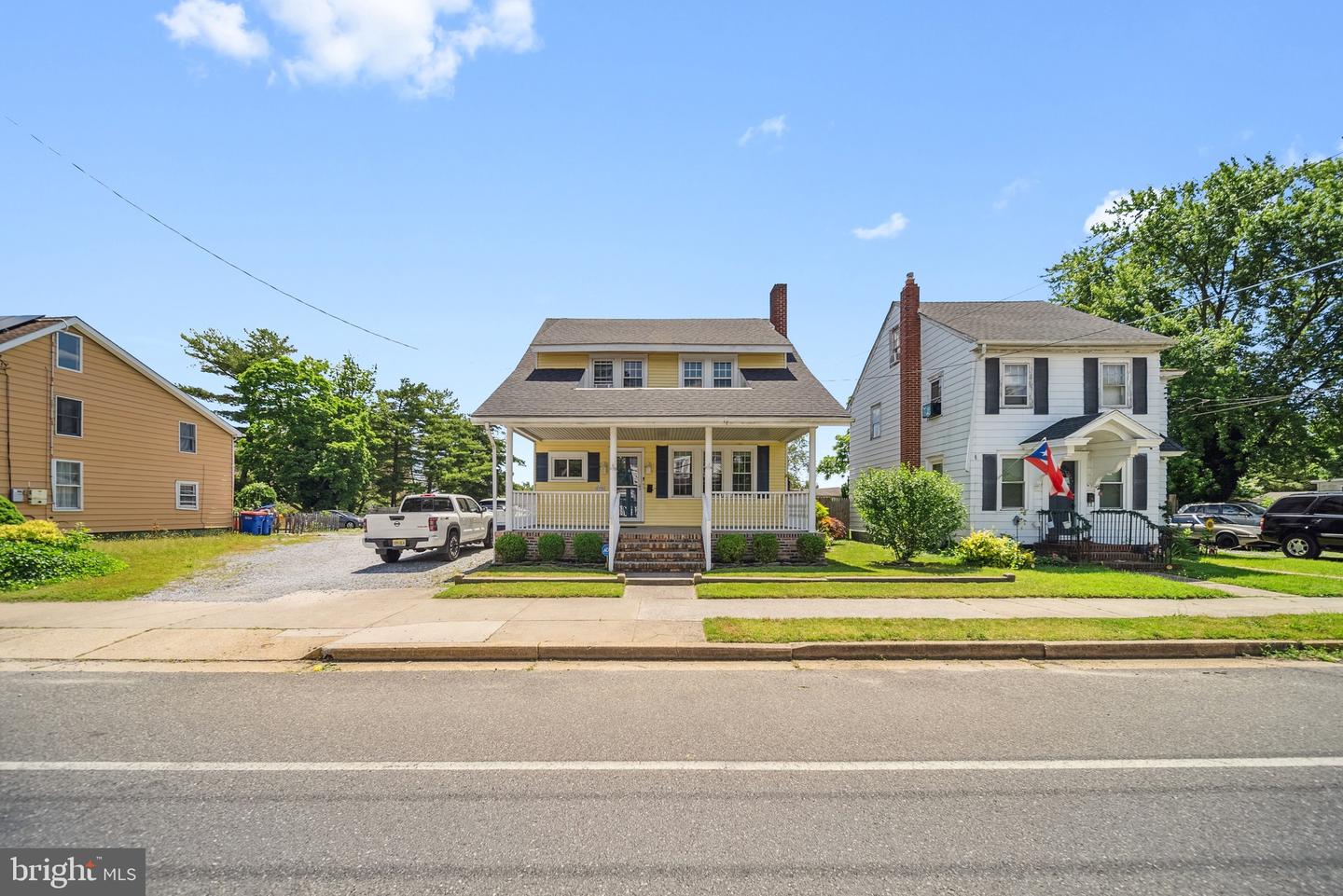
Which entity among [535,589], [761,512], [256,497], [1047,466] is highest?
[1047,466]

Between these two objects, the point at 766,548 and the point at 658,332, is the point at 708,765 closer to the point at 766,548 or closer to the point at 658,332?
the point at 766,548

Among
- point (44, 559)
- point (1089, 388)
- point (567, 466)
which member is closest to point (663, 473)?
point (567, 466)

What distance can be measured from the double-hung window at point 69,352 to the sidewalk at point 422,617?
583 inches

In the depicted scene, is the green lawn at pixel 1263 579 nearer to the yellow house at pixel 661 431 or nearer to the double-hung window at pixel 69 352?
the yellow house at pixel 661 431

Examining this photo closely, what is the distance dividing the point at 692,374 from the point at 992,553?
9.50 metres

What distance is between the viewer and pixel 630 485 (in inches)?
703

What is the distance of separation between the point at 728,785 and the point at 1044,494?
17.1 meters

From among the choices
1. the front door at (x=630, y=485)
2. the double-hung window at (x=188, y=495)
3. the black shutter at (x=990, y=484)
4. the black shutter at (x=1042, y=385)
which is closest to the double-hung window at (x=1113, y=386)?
the black shutter at (x=1042, y=385)

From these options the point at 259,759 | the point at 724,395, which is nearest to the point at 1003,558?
the point at 724,395

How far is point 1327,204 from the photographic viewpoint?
2406cm

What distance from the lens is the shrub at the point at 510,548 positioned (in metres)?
14.0

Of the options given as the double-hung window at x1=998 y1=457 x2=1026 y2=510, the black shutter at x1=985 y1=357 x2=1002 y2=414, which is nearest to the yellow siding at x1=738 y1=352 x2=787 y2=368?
the black shutter at x1=985 y1=357 x2=1002 y2=414

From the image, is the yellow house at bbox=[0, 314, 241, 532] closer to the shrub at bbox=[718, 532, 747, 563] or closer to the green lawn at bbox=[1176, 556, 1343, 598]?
the shrub at bbox=[718, 532, 747, 563]

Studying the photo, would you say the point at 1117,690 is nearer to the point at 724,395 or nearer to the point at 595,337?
the point at 724,395
